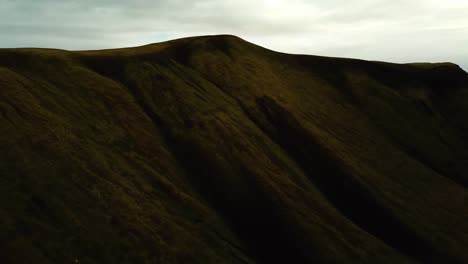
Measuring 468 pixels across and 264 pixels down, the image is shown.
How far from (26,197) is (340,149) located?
88.4 feet

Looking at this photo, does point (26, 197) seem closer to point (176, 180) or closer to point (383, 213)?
point (176, 180)

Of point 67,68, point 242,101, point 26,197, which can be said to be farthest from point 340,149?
point 26,197

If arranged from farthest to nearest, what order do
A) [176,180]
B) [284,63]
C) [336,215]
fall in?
[284,63], [336,215], [176,180]

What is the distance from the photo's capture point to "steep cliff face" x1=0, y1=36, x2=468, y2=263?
2295 centimetres

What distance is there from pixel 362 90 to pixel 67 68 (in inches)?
1319

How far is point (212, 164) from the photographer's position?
31859 mm

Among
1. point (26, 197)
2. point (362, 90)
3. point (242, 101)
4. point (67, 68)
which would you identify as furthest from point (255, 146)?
point (362, 90)

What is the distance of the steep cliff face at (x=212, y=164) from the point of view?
23.0 metres

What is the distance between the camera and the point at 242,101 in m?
39.9

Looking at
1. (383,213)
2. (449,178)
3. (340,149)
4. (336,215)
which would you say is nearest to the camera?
(336,215)

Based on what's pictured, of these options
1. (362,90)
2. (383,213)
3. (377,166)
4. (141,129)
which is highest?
(362,90)

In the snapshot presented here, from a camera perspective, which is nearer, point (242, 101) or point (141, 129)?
point (141, 129)

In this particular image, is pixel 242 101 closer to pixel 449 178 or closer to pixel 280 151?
pixel 280 151

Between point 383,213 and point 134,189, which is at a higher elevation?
point 134,189
